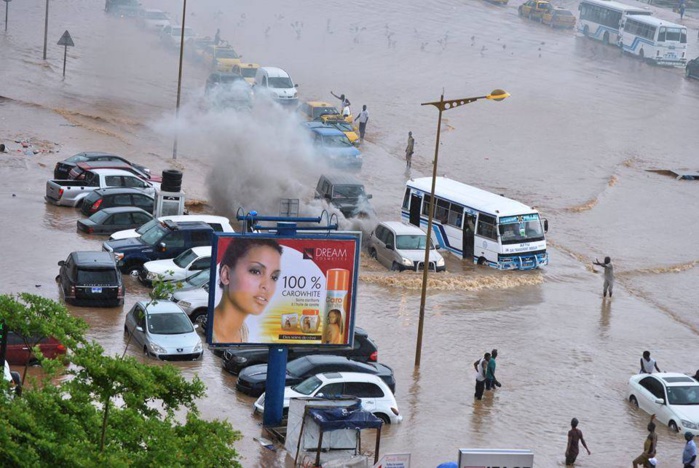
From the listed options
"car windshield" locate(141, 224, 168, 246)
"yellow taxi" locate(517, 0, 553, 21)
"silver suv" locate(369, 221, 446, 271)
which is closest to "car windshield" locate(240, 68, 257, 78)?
"silver suv" locate(369, 221, 446, 271)

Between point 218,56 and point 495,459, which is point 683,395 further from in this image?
point 218,56

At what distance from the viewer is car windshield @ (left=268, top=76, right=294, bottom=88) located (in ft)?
192

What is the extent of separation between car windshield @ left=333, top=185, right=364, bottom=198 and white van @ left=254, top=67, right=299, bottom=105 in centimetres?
1766

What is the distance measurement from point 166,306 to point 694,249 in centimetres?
2479

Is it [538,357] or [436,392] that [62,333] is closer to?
[436,392]

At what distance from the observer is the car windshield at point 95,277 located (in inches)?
1136

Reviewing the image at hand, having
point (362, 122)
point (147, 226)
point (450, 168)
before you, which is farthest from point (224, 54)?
point (147, 226)

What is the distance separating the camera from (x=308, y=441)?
21.0m

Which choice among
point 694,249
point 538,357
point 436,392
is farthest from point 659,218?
point 436,392

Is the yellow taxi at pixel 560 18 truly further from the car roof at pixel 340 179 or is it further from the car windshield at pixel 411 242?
the car windshield at pixel 411 242

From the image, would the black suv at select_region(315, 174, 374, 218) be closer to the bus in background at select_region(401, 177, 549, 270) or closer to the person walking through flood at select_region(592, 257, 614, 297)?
the bus in background at select_region(401, 177, 549, 270)

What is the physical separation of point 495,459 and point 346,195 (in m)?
24.5

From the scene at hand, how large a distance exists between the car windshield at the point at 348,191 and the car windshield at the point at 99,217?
839 centimetres

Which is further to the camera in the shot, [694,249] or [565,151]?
[565,151]
